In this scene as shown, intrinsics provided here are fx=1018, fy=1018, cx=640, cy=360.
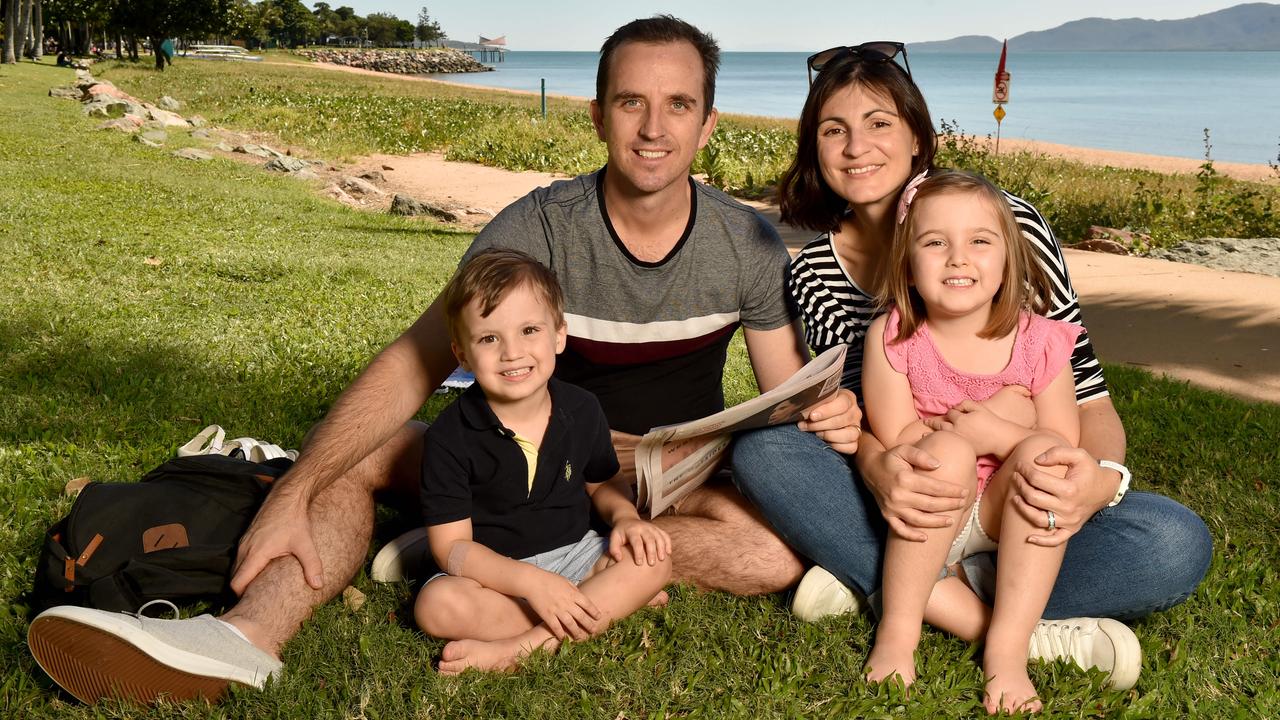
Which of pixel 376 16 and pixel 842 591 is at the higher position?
pixel 376 16

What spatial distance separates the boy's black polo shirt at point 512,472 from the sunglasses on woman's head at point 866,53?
1.34m

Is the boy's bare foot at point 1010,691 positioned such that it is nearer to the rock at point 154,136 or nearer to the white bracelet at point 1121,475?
the white bracelet at point 1121,475

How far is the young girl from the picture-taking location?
261cm

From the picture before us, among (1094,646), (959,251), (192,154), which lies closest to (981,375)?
(959,251)

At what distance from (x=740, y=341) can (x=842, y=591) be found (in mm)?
4133

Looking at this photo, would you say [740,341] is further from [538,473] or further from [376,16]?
[376,16]

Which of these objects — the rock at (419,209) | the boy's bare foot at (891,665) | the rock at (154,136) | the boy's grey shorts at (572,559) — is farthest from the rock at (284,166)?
the boy's bare foot at (891,665)

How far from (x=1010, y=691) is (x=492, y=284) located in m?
1.70

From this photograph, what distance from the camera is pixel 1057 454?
2.53 metres

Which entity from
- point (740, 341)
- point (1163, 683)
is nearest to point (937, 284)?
point (1163, 683)

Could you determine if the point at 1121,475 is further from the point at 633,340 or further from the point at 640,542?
the point at 633,340

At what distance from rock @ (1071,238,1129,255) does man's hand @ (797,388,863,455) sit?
28.0 ft

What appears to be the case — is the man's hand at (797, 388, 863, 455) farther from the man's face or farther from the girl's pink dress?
the man's face

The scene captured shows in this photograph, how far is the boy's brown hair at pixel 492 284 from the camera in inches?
108
